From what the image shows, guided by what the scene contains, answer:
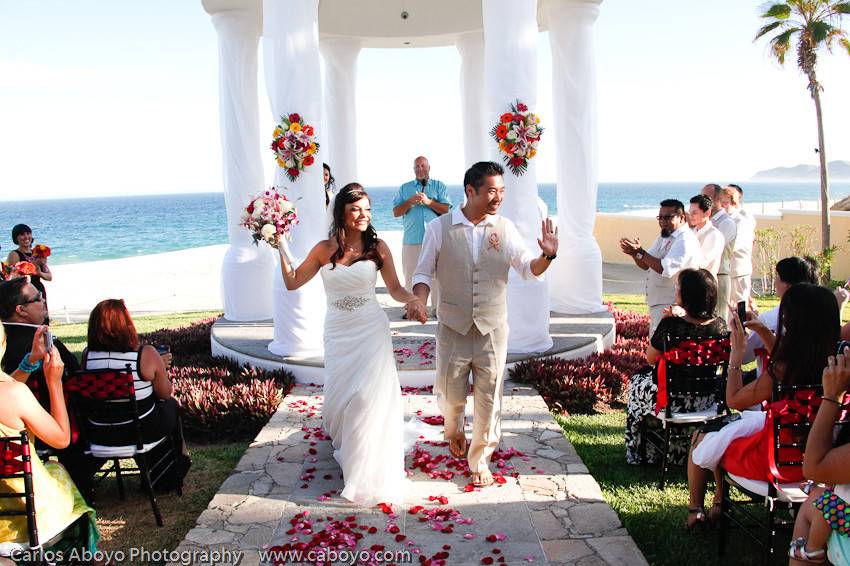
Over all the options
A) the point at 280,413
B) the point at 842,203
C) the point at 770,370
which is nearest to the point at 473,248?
the point at 770,370

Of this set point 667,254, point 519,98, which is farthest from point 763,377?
point 519,98

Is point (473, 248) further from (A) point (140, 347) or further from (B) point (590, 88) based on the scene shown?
(B) point (590, 88)

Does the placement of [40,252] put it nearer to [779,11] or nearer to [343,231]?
→ [343,231]

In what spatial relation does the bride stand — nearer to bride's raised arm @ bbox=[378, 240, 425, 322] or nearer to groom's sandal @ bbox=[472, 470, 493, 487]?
bride's raised arm @ bbox=[378, 240, 425, 322]

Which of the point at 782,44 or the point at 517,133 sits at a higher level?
the point at 782,44

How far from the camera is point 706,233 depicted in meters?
7.55

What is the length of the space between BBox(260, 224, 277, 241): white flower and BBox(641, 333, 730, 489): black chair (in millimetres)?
3020

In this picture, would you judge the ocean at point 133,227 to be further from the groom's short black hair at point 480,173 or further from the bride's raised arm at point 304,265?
the bride's raised arm at point 304,265

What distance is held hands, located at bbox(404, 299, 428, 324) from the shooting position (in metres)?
4.71

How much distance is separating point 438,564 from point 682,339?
7.96ft

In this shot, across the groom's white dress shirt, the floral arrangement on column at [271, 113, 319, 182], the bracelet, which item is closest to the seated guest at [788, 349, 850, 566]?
the groom's white dress shirt

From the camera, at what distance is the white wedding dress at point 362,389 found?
16.0 feet

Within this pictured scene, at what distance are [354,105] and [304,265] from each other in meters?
8.55

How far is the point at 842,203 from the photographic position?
78.4 feet
